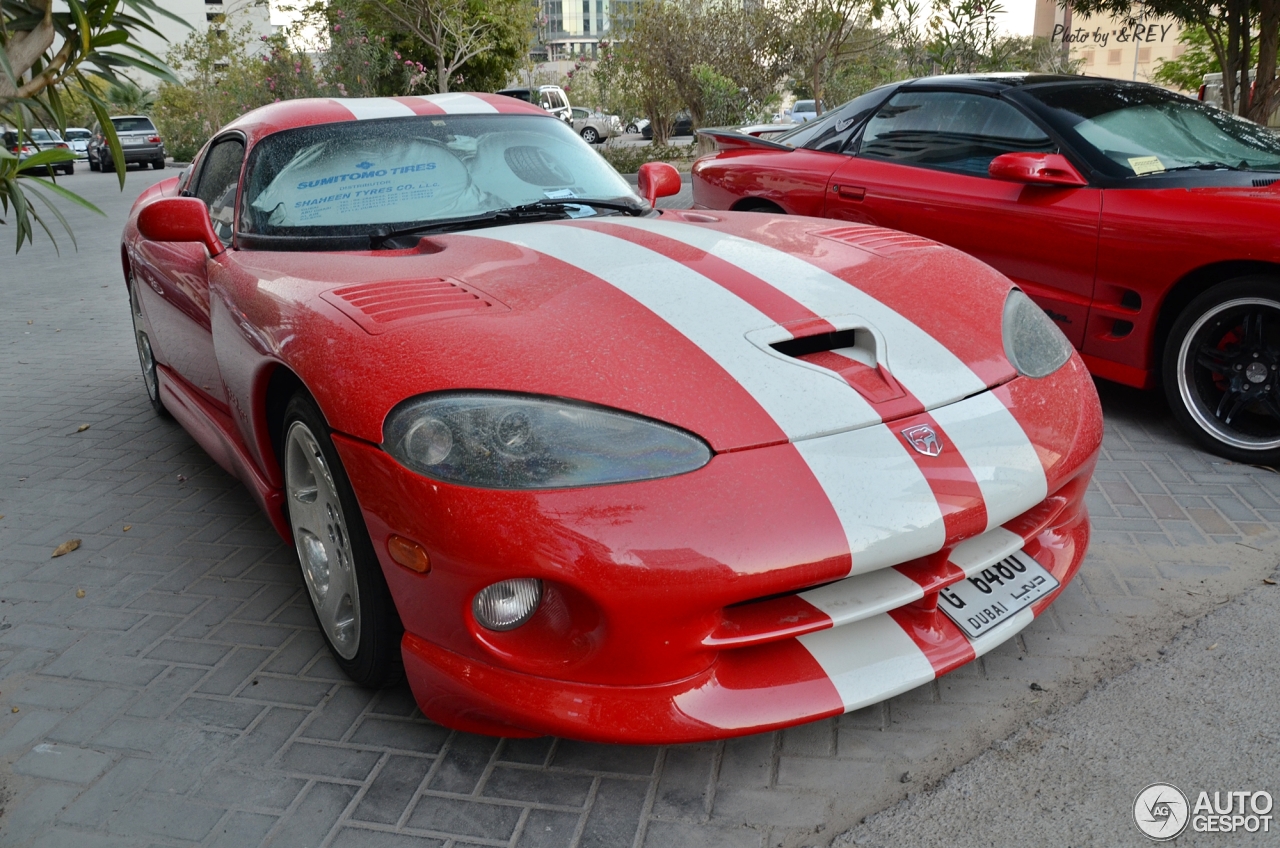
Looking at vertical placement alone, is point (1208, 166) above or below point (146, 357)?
above

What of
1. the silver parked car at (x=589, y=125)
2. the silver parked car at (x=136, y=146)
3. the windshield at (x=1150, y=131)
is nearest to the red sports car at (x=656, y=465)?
the windshield at (x=1150, y=131)

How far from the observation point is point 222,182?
134 inches

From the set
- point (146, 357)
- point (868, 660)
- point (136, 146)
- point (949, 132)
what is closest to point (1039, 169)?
point (949, 132)

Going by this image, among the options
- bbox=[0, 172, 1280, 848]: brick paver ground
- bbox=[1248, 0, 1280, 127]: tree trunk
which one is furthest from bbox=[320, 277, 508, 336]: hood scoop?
bbox=[1248, 0, 1280, 127]: tree trunk

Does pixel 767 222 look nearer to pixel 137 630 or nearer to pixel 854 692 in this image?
pixel 854 692

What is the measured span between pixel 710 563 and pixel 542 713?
Result: 434mm

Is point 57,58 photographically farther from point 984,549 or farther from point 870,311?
point 984,549

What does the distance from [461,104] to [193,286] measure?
111cm

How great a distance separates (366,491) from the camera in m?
1.95

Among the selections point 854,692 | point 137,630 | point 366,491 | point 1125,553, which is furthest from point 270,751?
point 1125,553

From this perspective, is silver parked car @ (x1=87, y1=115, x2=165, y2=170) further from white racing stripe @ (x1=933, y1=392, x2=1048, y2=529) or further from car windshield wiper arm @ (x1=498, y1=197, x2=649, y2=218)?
white racing stripe @ (x1=933, y1=392, x2=1048, y2=529)

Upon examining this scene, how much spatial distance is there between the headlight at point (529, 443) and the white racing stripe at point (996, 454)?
563 millimetres

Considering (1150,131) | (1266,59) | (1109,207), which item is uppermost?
(1266,59)

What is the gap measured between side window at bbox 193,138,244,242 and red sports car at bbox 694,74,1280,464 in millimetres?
2663
